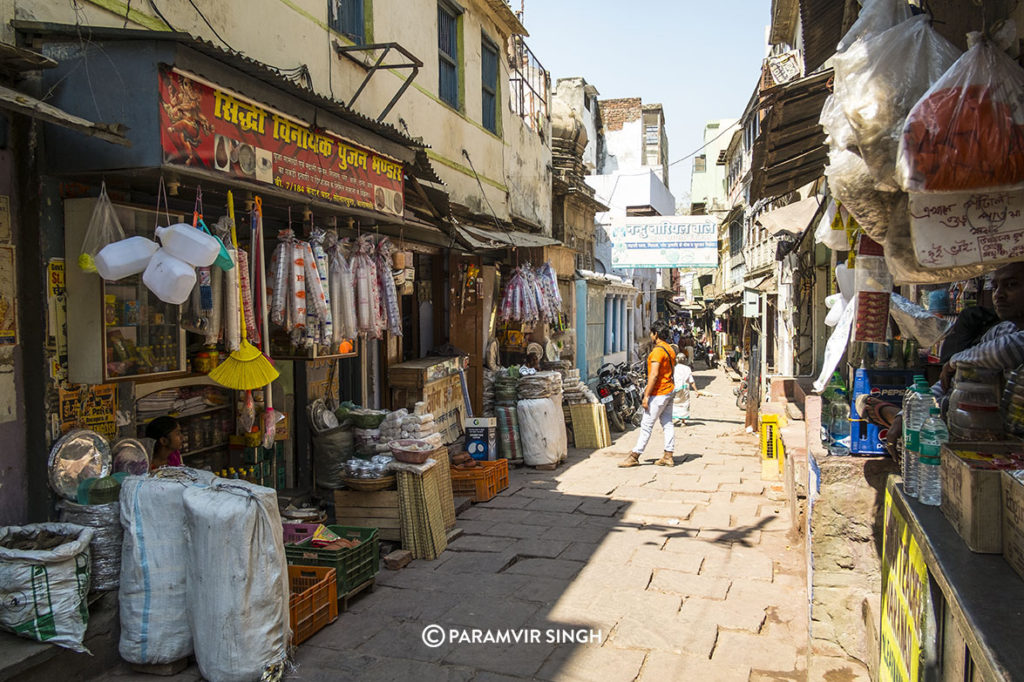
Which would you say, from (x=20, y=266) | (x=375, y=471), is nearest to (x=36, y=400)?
(x=20, y=266)

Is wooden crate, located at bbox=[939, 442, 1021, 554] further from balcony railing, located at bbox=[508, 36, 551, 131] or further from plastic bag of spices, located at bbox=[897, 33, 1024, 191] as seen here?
balcony railing, located at bbox=[508, 36, 551, 131]

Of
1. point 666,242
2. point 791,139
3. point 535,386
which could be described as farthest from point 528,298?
point 791,139

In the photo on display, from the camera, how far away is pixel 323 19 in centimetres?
738

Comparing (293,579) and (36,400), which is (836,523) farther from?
(36,400)

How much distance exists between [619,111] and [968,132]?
1182 inches

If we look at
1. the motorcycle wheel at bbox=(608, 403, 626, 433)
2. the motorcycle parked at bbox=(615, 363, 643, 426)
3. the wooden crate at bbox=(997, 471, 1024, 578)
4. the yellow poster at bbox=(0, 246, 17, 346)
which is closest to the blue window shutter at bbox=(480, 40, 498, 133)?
the motorcycle wheel at bbox=(608, 403, 626, 433)

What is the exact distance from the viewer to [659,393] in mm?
10445

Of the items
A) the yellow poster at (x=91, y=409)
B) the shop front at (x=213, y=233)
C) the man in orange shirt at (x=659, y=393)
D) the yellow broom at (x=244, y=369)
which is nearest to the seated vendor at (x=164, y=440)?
the shop front at (x=213, y=233)

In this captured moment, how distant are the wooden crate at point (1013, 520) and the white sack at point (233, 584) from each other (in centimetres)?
372

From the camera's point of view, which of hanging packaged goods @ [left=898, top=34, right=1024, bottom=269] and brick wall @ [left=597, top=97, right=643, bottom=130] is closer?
hanging packaged goods @ [left=898, top=34, right=1024, bottom=269]

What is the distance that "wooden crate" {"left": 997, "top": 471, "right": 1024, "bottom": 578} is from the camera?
209 cm

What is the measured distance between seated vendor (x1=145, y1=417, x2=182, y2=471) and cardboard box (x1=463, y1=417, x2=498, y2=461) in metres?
4.82

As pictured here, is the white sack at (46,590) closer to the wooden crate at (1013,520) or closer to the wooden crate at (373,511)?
the wooden crate at (373,511)

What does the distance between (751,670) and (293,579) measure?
314 cm
